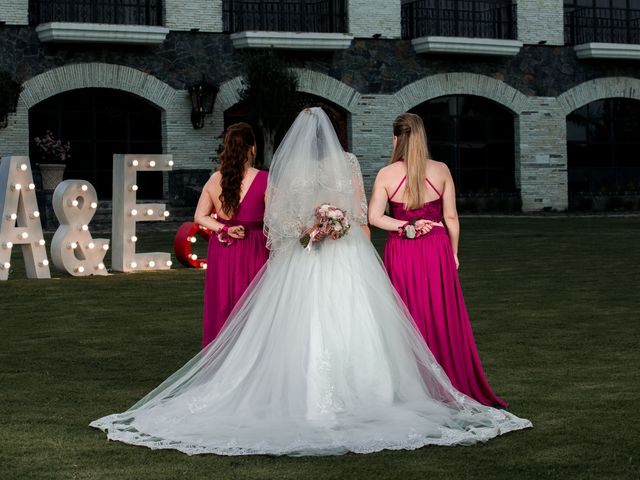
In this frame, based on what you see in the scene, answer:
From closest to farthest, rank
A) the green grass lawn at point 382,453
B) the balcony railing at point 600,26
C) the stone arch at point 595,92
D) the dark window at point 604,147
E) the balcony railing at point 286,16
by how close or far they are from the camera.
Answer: the green grass lawn at point 382,453 < the balcony railing at point 286,16 < the stone arch at point 595,92 < the balcony railing at point 600,26 < the dark window at point 604,147

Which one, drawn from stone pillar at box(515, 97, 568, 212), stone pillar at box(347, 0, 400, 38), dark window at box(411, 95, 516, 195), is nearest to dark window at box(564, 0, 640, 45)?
stone pillar at box(515, 97, 568, 212)

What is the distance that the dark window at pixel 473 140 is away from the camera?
107 ft

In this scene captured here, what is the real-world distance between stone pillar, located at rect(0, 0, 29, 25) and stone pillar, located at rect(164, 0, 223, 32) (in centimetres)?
317

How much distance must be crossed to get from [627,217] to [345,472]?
24.1 m

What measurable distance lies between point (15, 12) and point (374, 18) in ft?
28.3

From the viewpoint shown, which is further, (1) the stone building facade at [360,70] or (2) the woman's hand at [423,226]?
(1) the stone building facade at [360,70]

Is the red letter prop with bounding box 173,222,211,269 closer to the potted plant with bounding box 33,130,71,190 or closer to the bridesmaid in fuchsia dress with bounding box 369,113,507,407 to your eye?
the bridesmaid in fuchsia dress with bounding box 369,113,507,407

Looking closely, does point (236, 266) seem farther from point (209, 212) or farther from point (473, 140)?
point (473, 140)

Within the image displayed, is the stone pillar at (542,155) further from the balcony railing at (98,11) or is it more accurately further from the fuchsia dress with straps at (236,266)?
the fuchsia dress with straps at (236,266)

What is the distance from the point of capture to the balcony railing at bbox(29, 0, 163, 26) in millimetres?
28172

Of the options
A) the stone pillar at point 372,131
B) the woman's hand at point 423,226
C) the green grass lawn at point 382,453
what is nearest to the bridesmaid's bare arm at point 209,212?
the green grass lawn at point 382,453

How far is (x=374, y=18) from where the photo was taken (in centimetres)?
3127

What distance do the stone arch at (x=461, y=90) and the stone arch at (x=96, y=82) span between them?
19.8ft

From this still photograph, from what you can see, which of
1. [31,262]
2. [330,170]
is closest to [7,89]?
[31,262]
